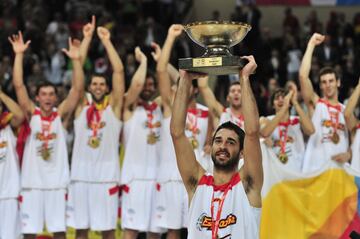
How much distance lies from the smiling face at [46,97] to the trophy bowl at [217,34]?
448 centimetres

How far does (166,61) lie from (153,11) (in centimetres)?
971

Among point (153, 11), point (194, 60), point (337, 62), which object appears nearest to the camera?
point (194, 60)

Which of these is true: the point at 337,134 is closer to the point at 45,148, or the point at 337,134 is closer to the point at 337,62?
the point at 45,148

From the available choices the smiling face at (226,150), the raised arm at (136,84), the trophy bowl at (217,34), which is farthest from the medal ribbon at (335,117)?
the trophy bowl at (217,34)

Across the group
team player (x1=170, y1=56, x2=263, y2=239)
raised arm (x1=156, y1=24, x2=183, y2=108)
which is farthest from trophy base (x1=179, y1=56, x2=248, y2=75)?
raised arm (x1=156, y1=24, x2=183, y2=108)

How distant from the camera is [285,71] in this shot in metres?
17.9

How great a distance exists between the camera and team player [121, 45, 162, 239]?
11547 mm

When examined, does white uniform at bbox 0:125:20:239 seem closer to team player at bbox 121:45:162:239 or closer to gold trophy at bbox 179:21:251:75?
team player at bbox 121:45:162:239

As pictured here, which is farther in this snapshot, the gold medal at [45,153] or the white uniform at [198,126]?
the white uniform at [198,126]

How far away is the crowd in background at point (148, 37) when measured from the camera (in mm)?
17172

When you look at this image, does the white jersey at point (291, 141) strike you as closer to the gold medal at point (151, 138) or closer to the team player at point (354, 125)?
the team player at point (354, 125)

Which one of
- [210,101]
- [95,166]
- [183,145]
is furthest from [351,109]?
[183,145]

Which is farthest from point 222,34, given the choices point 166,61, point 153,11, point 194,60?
point 153,11

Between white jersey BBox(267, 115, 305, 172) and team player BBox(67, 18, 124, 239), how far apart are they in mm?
2118
